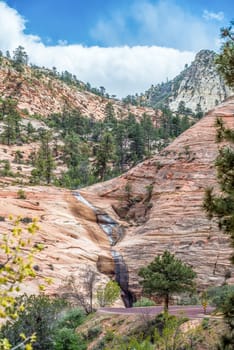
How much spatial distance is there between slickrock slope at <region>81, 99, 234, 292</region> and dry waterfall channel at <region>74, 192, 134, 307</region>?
62 centimetres

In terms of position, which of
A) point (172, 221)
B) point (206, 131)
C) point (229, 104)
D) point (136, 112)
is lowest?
point (172, 221)

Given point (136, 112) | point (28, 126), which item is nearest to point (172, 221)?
point (28, 126)

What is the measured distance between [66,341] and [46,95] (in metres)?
109

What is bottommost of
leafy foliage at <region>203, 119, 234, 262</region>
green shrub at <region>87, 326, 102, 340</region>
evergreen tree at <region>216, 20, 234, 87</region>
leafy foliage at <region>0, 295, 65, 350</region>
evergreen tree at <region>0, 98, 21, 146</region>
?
green shrub at <region>87, 326, 102, 340</region>

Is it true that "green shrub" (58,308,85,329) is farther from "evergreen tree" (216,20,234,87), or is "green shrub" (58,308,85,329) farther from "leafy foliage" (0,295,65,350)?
"evergreen tree" (216,20,234,87)

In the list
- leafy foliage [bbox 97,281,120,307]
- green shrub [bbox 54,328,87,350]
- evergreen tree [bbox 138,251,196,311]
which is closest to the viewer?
green shrub [bbox 54,328,87,350]

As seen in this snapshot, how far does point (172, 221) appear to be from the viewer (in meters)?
46.5

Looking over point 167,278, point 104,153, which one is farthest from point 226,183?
A: point 104,153

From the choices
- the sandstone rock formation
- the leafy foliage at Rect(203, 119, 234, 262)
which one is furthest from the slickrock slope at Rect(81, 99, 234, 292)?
the leafy foliage at Rect(203, 119, 234, 262)

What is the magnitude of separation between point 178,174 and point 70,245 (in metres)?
17.6

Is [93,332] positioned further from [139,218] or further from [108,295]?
[139,218]

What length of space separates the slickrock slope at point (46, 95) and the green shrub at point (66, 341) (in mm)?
93687

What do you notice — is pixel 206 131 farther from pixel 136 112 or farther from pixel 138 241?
pixel 136 112

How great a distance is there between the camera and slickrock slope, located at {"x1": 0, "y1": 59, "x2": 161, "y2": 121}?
119 meters
